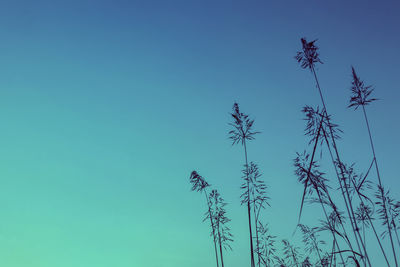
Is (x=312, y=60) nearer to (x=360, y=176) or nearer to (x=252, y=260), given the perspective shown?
(x=360, y=176)

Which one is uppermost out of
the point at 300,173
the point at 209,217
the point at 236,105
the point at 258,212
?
the point at 236,105

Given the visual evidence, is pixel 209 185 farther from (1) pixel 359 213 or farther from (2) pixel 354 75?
(2) pixel 354 75

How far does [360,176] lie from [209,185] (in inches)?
160

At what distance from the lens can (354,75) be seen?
5168mm

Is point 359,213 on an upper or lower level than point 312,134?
lower

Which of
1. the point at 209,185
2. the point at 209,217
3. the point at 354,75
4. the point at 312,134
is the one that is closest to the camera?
the point at 312,134

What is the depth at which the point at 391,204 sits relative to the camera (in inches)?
242

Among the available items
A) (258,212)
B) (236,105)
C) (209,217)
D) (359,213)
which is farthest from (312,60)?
(209,217)

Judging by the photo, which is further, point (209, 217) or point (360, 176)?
point (209, 217)

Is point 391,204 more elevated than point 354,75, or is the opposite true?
point 354,75

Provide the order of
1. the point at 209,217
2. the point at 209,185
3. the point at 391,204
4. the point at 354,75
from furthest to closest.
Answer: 1. the point at 209,185
2. the point at 209,217
3. the point at 391,204
4. the point at 354,75

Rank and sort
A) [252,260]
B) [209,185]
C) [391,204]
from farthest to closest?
1. [209,185]
2. [391,204]
3. [252,260]

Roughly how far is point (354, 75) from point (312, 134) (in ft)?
4.06

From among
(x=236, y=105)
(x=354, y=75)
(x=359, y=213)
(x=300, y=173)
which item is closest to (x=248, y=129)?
(x=236, y=105)
